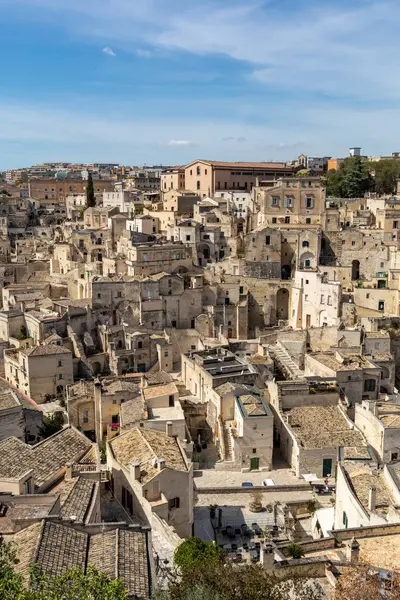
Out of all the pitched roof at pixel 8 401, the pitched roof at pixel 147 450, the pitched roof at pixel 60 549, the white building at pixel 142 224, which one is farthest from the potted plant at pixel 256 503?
the white building at pixel 142 224

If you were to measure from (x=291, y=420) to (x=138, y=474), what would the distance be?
34.5 ft

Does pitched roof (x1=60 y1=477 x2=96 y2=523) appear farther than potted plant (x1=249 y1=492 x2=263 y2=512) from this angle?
No

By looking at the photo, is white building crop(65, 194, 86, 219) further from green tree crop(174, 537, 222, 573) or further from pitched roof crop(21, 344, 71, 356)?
green tree crop(174, 537, 222, 573)

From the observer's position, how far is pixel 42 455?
20.2 m

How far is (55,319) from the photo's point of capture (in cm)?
3575

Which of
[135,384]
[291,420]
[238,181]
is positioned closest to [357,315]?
[291,420]

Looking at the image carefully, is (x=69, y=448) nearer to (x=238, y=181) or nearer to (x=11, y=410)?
(x=11, y=410)

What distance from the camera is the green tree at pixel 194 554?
13.7 m

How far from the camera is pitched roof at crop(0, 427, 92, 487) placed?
746 inches

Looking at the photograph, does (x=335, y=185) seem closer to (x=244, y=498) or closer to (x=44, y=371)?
(x=44, y=371)

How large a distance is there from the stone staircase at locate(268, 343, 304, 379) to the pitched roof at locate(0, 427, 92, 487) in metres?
13.8

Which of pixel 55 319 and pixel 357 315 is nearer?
pixel 55 319

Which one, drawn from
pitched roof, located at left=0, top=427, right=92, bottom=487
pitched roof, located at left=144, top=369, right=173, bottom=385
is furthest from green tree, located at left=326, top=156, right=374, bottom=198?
pitched roof, located at left=0, top=427, right=92, bottom=487

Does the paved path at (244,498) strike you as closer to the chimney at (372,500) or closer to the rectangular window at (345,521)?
the rectangular window at (345,521)
